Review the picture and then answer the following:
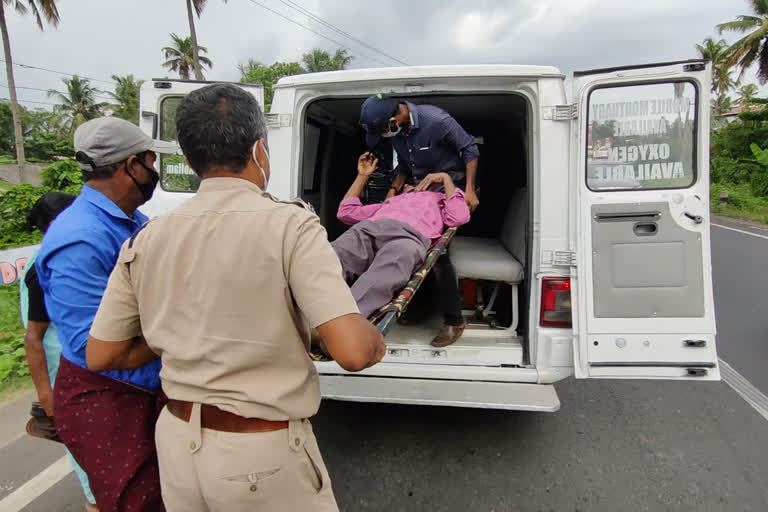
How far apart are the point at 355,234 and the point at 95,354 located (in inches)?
71.1

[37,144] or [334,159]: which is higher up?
[37,144]

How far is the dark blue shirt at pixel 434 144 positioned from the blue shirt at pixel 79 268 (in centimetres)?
277

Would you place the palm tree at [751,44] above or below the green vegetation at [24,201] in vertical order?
above

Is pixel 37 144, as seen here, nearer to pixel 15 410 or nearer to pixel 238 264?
pixel 15 410

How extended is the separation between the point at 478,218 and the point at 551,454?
11.6 ft

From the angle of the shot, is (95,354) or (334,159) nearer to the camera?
(95,354)

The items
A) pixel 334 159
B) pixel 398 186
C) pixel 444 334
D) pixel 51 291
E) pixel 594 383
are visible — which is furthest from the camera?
pixel 334 159

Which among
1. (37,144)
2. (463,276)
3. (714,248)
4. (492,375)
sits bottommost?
(714,248)

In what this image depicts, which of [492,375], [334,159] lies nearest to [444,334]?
[492,375]

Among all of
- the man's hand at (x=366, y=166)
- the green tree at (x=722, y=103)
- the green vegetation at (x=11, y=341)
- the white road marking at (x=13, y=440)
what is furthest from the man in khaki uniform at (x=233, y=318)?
the green tree at (x=722, y=103)

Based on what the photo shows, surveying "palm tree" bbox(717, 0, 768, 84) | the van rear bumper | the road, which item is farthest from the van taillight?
"palm tree" bbox(717, 0, 768, 84)

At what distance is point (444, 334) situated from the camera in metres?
3.16

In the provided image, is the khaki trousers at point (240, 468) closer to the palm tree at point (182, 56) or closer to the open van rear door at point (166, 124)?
the open van rear door at point (166, 124)

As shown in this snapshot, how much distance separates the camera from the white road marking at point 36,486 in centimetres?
259
